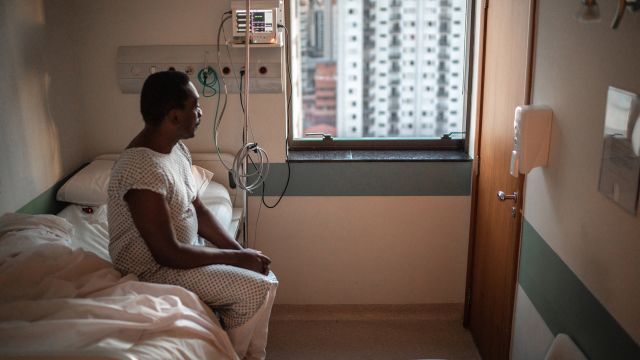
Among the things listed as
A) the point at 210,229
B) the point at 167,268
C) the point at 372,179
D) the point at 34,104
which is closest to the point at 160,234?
the point at 167,268

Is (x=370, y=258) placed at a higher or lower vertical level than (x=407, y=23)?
lower

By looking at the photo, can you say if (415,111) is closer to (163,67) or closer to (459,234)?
(459,234)

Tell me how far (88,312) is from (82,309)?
0.02 m

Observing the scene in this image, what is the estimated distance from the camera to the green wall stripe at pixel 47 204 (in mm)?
3079

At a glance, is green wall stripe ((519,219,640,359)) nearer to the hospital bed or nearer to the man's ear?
the hospital bed

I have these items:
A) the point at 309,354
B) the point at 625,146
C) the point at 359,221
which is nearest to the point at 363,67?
the point at 359,221

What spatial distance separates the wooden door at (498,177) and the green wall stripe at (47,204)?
6.76ft

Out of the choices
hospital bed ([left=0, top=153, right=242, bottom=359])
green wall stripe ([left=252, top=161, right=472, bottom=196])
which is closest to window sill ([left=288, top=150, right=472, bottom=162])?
green wall stripe ([left=252, top=161, right=472, bottom=196])

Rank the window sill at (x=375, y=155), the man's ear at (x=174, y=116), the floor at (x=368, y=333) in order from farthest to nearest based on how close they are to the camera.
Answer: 1. the window sill at (x=375, y=155)
2. the floor at (x=368, y=333)
3. the man's ear at (x=174, y=116)

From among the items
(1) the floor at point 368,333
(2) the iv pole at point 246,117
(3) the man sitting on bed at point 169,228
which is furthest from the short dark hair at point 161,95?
(1) the floor at point 368,333

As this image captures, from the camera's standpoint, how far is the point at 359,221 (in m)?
3.79

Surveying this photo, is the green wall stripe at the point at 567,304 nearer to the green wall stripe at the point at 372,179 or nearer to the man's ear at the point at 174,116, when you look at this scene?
the green wall stripe at the point at 372,179

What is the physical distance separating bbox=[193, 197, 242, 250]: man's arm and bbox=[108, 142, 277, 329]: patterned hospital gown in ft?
0.90

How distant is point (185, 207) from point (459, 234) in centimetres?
177
